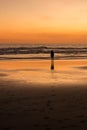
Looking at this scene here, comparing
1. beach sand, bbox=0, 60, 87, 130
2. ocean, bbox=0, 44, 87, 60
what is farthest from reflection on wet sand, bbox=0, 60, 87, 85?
ocean, bbox=0, 44, 87, 60

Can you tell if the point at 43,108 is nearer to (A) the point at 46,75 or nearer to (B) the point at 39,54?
(A) the point at 46,75

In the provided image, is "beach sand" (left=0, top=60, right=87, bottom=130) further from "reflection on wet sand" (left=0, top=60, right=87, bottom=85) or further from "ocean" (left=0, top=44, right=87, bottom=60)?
"ocean" (left=0, top=44, right=87, bottom=60)

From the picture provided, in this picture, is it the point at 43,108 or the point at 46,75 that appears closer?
the point at 43,108

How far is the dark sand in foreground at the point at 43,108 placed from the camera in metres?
8.18

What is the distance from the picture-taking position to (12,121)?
27.8 feet

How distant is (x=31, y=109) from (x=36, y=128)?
84.5 inches

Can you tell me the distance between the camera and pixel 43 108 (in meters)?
10.1

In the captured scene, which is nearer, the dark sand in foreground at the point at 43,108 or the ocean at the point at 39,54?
the dark sand in foreground at the point at 43,108

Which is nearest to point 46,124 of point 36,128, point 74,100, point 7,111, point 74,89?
point 36,128

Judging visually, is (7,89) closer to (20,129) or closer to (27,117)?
(27,117)

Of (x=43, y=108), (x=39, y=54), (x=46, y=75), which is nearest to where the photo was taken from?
(x=43, y=108)

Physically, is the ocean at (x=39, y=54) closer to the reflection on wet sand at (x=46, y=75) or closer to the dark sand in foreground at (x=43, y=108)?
the reflection on wet sand at (x=46, y=75)

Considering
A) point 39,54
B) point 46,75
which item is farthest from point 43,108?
point 39,54

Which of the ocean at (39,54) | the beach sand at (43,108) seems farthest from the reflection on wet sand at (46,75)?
the ocean at (39,54)
